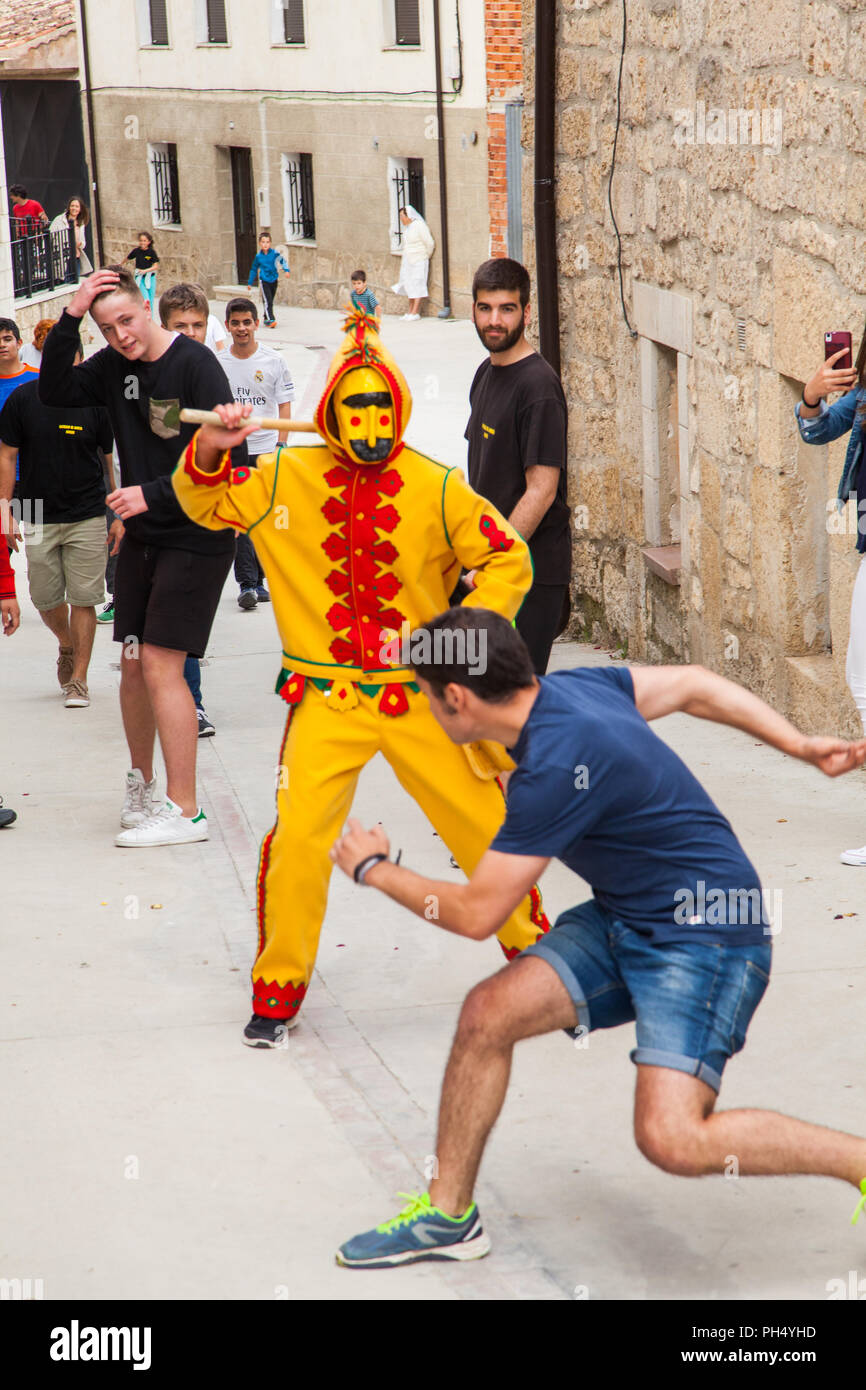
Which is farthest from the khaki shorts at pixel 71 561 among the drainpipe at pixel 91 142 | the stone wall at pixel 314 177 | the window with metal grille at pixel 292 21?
the drainpipe at pixel 91 142

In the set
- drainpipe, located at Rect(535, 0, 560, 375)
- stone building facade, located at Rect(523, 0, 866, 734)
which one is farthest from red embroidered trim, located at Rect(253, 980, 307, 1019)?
drainpipe, located at Rect(535, 0, 560, 375)

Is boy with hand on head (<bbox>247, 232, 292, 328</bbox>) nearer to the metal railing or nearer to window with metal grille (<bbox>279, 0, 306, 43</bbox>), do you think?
the metal railing

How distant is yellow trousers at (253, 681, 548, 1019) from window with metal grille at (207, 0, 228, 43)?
101 feet

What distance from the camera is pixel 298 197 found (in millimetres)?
31703

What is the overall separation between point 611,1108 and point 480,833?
0.78 meters

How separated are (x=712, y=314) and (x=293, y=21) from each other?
25.9 meters

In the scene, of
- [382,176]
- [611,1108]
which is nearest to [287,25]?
[382,176]

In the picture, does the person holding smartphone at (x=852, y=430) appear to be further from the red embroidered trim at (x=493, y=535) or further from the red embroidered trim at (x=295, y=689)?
the red embroidered trim at (x=295, y=689)

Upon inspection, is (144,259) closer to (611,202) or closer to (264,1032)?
(611,202)

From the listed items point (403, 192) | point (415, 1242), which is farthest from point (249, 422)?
point (403, 192)

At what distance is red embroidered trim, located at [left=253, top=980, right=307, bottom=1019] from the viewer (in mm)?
4641

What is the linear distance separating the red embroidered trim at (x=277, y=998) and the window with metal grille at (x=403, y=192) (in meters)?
25.1

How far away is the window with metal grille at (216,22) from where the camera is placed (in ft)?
108

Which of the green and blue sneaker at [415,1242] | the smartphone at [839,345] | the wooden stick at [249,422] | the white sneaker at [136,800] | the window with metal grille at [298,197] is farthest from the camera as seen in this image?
the window with metal grille at [298,197]
